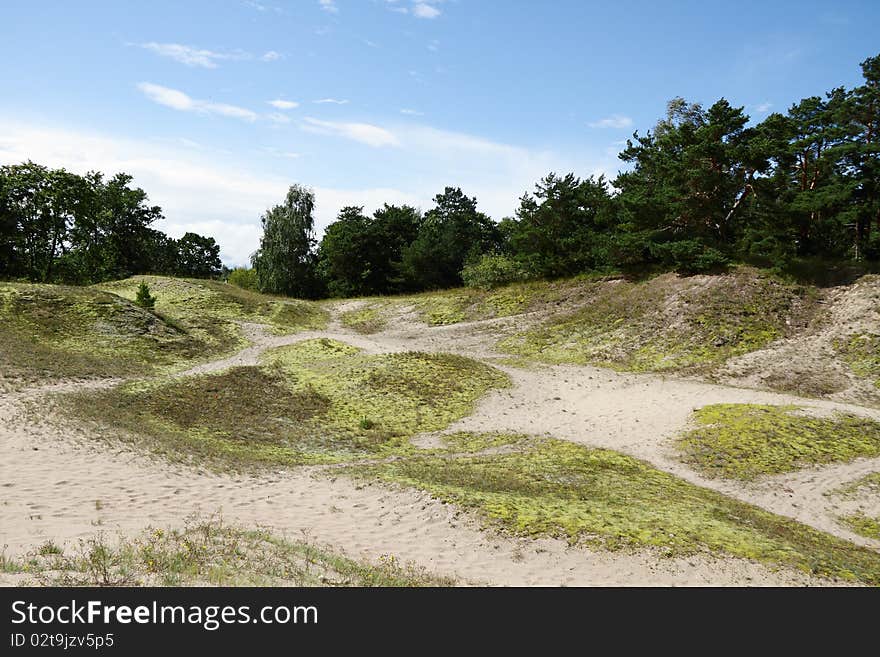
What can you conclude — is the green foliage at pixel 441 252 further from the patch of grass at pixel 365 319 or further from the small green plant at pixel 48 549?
the small green plant at pixel 48 549

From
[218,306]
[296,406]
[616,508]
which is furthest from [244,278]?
[616,508]

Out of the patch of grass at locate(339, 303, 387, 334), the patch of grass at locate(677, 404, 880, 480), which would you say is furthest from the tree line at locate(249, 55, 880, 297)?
the patch of grass at locate(677, 404, 880, 480)

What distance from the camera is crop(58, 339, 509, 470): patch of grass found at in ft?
50.2

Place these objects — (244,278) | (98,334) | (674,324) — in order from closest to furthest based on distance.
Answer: (98,334) < (674,324) < (244,278)

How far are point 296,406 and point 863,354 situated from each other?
88.2ft

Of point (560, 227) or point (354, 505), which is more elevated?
point (560, 227)

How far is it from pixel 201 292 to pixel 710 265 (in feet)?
129

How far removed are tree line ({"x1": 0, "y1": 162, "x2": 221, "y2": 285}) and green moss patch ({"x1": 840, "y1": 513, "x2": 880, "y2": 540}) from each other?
62.8 meters

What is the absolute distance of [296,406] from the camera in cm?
2081

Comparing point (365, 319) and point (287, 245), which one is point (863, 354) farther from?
point (287, 245)

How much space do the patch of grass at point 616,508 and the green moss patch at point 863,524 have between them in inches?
46.6

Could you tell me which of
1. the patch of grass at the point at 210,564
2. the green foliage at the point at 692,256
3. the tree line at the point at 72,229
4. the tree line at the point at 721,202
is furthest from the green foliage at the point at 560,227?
the tree line at the point at 72,229

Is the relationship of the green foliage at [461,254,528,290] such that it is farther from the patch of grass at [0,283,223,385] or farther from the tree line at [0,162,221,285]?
the tree line at [0,162,221,285]
